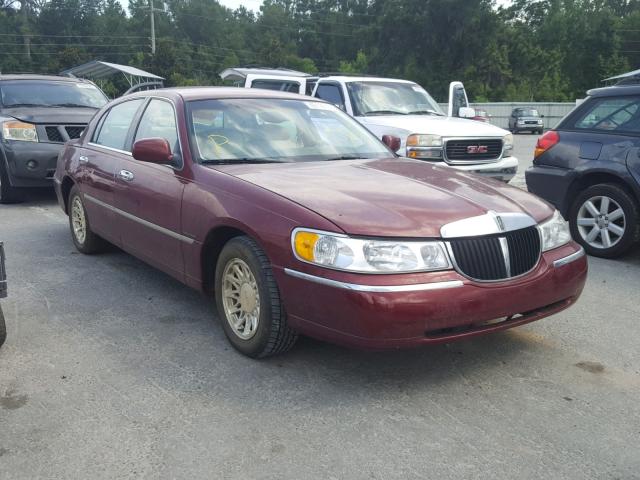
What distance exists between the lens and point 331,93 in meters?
10.0

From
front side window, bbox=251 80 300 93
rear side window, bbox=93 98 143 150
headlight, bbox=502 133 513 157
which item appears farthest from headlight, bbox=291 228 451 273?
front side window, bbox=251 80 300 93

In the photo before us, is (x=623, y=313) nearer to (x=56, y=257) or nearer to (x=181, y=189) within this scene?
(x=181, y=189)

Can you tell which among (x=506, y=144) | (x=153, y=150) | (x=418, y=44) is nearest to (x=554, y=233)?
(x=153, y=150)

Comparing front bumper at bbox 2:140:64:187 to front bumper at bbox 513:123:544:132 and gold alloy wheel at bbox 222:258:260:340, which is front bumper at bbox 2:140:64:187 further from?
front bumper at bbox 513:123:544:132

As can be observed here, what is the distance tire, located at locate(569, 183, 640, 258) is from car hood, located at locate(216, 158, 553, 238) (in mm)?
2407

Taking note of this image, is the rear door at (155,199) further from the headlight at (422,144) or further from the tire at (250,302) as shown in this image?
the headlight at (422,144)

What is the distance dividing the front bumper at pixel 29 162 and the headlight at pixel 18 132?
9cm

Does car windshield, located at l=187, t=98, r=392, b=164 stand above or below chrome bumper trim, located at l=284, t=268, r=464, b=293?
above

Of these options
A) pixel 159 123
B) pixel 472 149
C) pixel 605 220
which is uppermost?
pixel 159 123

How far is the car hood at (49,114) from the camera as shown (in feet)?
29.2

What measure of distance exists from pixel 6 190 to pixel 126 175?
4.79 meters

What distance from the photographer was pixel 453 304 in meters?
3.18

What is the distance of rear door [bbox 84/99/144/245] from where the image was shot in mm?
5270

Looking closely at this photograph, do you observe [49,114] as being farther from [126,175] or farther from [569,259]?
[569,259]
